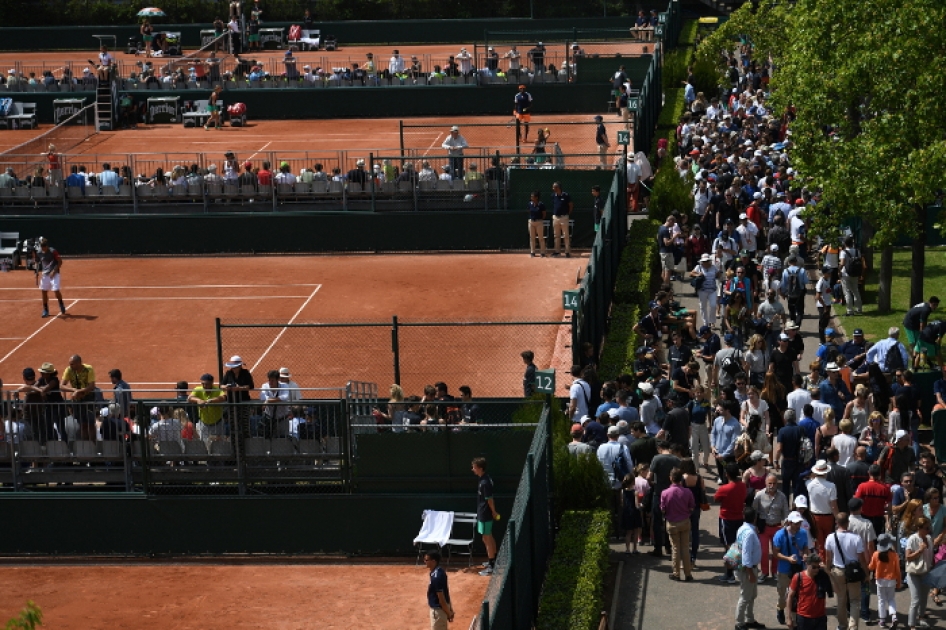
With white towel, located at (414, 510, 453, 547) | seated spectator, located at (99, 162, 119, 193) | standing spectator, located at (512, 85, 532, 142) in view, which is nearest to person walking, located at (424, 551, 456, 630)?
white towel, located at (414, 510, 453, 547)

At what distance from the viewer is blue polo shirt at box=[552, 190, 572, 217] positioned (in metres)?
33.5

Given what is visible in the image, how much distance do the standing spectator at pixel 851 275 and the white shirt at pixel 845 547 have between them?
489 inches

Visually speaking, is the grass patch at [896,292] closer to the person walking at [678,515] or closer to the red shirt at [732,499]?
the red shirt at [732,499]

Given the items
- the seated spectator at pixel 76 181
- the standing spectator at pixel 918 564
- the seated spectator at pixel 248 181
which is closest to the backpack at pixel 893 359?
the standing spectator at pixel 918 564

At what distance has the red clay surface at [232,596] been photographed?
60.9 feet

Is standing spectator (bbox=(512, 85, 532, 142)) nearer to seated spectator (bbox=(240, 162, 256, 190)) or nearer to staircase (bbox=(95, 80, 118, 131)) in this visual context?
seated spectator (bbox=(240, 162, 256, 190))

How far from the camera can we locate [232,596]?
1947cm

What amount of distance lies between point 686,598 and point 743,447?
102 inches

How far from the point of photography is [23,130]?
180 ft

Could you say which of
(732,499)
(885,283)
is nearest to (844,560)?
(732,499)

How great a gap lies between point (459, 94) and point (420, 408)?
33953 mm

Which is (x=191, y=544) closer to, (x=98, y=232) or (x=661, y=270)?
(x=661, y=270)

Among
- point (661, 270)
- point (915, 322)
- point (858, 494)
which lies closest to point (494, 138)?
point (661, 270)

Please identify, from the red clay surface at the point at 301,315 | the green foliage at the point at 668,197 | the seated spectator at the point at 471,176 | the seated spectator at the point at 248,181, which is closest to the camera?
the red clay surface at the point at 301,315
